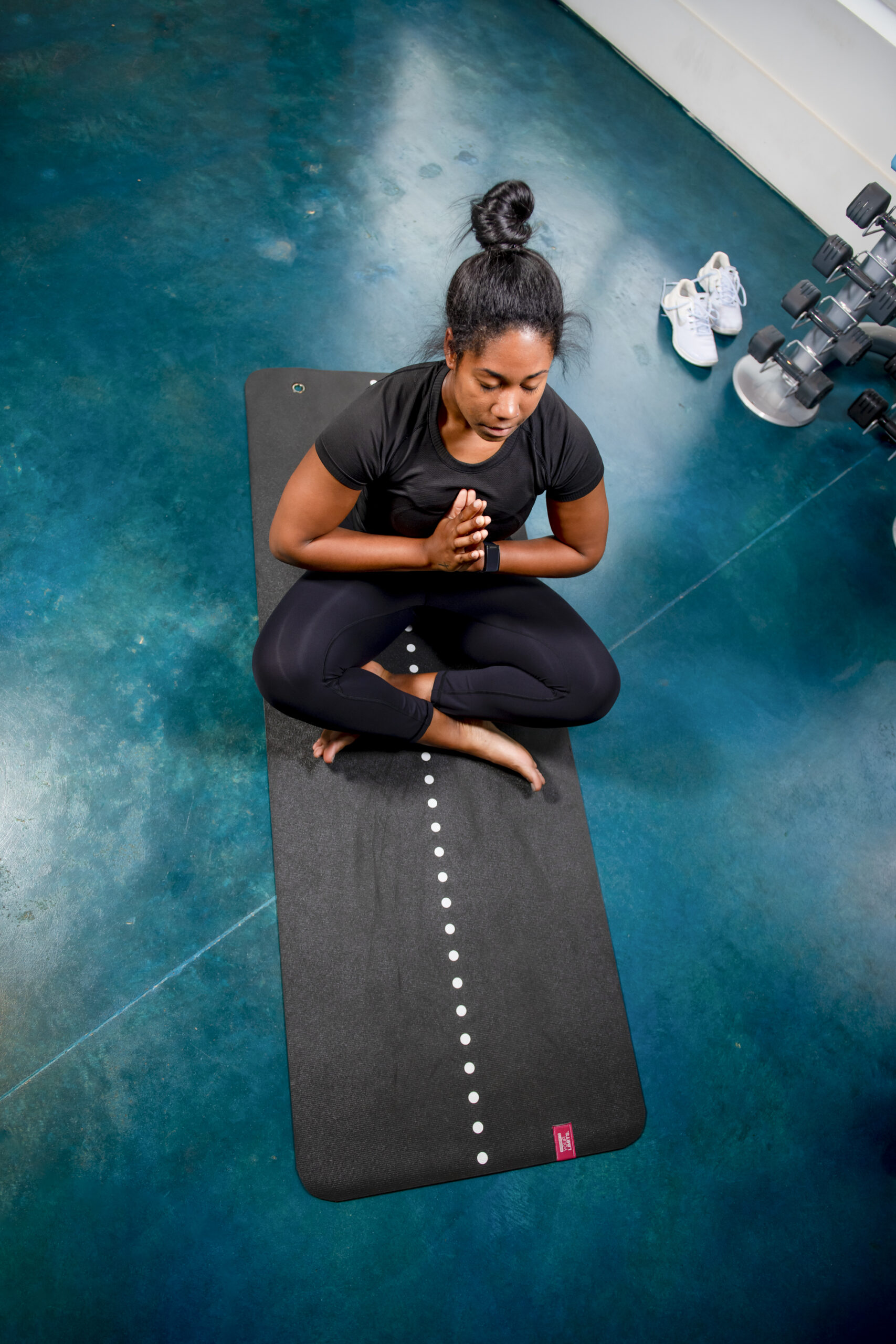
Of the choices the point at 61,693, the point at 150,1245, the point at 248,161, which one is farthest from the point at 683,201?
the point at 150,1245

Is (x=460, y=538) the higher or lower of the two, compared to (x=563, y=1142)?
higher

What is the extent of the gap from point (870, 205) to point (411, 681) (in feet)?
6.36

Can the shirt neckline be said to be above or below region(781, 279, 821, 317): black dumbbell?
below

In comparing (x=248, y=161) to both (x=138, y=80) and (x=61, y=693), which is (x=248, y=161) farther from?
(x=61, y=693)

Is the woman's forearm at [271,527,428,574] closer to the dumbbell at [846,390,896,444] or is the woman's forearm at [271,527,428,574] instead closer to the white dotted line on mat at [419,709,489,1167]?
the white dotted line on mat at [419,709,489,1167]

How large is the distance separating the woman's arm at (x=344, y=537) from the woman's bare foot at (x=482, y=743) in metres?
0.43

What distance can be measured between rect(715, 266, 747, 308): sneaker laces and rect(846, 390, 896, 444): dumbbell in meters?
0.59

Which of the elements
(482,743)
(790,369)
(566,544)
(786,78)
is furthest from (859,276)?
(482,743)

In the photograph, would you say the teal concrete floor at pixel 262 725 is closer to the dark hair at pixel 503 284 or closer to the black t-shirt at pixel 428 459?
the black t-shirt at pixel 428 459

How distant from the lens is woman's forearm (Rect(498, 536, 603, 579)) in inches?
73.6

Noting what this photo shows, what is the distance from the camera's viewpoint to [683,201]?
3400 mm

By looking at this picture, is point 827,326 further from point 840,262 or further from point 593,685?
point 593,685

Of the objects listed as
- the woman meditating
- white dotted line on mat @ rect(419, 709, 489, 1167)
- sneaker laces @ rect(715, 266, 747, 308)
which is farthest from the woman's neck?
sneaker laces @ rect(715, 266, 747, 308)

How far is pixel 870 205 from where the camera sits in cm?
246
